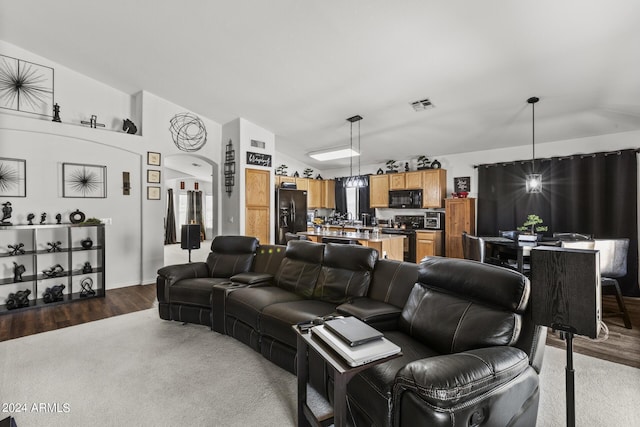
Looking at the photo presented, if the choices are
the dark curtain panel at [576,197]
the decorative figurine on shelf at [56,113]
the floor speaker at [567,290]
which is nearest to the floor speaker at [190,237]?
the decorative figurine on shelf at [56,113]

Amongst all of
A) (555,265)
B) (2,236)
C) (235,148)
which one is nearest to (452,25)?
(555,265)

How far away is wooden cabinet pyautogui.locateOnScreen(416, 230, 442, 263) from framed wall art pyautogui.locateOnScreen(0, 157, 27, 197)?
672 centimetres

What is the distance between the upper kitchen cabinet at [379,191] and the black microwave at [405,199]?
157mm

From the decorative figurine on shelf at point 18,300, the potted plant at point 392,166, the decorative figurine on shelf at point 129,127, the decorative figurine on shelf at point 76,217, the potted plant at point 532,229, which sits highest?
the decorative figurine on shelf at point 129,127

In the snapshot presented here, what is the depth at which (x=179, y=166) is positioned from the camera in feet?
30.5

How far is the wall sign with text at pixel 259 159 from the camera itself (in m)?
5.88

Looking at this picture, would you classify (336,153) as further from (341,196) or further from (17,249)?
(17,249)

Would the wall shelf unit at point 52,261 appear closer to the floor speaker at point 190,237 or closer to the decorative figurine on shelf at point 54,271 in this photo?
the decorative figurine on shelf at point 54,271

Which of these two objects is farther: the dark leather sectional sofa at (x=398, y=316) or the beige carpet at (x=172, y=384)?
the beige carpet at (x=172, y=384)

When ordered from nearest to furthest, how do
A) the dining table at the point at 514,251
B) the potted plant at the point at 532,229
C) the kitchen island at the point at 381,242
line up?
the dining table at the point at 514,251 < the potted plant at the point at 532,229 < the kitchen island at the point at 381,242

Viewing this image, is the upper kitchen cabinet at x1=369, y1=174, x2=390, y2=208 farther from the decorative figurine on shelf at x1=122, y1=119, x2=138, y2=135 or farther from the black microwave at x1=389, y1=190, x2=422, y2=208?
the decorative figurine on shelf at x1=122, y1=119, x2=138, y2=135

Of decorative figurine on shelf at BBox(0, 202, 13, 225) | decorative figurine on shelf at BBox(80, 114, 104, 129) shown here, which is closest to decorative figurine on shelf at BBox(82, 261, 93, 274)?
decorative figurine on shelf at BBox(0, 202, 13, 225)

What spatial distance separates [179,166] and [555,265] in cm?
973

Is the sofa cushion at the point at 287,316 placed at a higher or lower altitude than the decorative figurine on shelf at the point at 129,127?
lower
